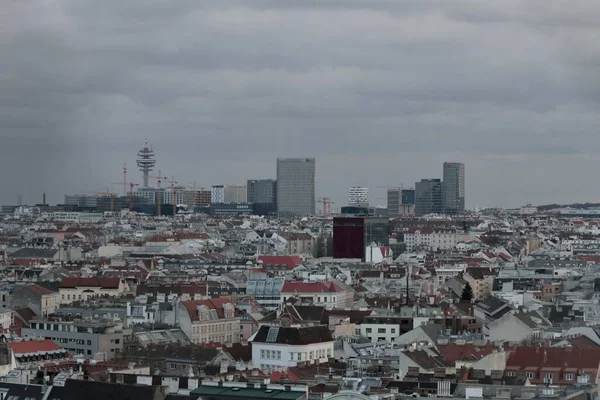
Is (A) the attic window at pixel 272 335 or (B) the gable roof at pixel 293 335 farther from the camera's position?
(A) the attic window at pixel 272 335

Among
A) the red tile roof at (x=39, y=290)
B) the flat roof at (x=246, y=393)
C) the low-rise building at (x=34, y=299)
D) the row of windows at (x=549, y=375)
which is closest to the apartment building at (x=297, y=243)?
the red tile roof at (x=39, y=290)

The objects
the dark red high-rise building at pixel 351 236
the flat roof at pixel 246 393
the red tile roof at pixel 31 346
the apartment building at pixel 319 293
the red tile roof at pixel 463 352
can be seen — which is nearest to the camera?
the flat roof at pixel 246 393

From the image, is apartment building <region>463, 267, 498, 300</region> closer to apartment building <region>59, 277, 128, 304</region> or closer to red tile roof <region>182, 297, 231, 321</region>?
apartment building <region>59, 277, 128, 304</region>

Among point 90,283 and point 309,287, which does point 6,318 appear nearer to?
point 90,283

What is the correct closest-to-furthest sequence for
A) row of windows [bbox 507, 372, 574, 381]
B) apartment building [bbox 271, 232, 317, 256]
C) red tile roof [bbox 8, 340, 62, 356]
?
1. row of windows [bbox 507, 372, 574, 381]
2. red tile roof [bbox 8, 340, 62, 356]
3. apartment building [bbox 271, 232, 317, 256]

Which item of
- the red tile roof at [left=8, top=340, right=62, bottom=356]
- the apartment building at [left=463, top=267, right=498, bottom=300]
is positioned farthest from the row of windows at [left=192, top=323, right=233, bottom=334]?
the apartment building at [left=463, top=267, right=498, bottom=300]

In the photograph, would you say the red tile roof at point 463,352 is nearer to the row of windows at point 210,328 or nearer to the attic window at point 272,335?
the attic window at point 272,335

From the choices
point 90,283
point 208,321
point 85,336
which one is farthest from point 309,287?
point 85,336
